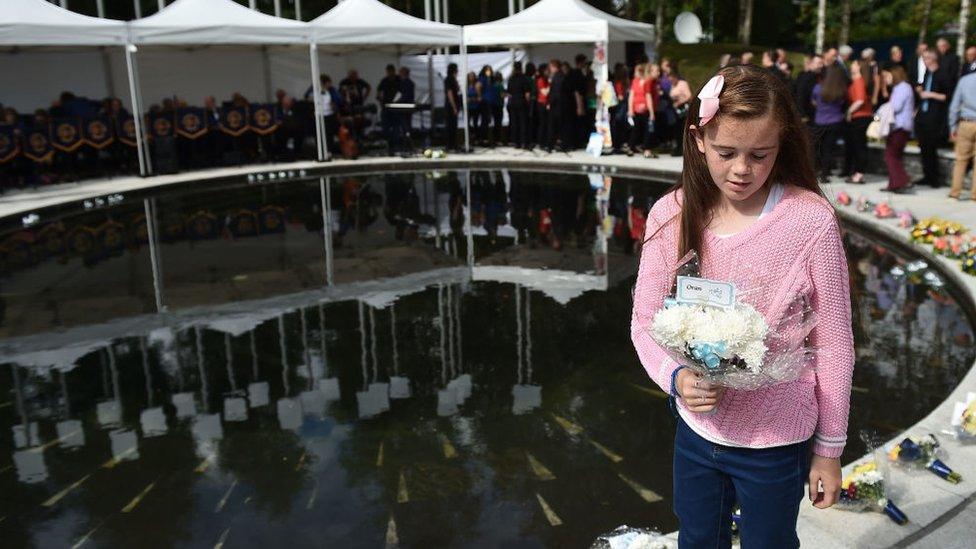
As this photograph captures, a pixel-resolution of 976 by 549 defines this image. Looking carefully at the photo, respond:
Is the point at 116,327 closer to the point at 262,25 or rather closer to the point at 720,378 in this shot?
the point at 720,378

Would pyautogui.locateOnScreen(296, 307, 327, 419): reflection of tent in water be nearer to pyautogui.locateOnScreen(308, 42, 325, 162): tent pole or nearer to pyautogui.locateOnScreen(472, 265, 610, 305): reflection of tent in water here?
pyautogui.locateOnScreen(472, 265, 610, 305): reflection of tent in water

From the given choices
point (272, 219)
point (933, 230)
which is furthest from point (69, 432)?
point (933, 230)

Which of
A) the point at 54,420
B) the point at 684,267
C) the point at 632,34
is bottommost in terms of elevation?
the point at 54,420

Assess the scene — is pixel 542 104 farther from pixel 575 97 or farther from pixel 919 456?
pixel 919 456

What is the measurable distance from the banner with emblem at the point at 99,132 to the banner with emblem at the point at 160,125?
744 mm

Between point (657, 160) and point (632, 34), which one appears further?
point (632, 34)

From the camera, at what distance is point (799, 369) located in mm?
1807

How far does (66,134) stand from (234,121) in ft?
10.6

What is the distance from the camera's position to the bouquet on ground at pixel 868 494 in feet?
10.5

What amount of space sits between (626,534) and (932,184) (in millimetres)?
10447

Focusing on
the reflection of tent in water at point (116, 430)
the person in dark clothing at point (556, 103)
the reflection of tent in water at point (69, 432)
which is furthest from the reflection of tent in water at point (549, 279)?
the person in dark clothing at point (556, 103)

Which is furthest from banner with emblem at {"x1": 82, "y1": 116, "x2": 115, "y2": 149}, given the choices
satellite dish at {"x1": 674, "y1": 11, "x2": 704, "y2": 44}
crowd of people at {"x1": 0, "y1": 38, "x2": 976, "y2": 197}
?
satellite dish at {"x1": 674, "y1": 11, "x2": 704, "y2": 44}

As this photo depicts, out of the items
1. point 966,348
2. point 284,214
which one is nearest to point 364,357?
point 966,348

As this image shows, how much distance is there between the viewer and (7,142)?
14273 millimetres
